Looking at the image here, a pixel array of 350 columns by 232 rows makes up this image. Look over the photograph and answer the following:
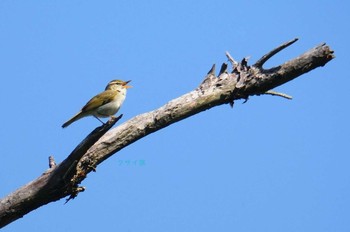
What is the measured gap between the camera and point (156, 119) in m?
5.64

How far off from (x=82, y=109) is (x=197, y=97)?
2.50m

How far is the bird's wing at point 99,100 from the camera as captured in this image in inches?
293

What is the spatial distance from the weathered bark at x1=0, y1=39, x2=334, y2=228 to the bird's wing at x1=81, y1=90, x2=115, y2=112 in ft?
6.42

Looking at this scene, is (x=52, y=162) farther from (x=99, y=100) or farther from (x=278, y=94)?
(x=278, y=94)

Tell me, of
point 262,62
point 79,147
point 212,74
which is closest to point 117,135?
point 79,147

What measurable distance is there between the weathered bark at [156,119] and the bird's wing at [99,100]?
6.42 feet

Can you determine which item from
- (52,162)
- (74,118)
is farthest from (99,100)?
(52,162)

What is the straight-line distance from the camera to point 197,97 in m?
5.73

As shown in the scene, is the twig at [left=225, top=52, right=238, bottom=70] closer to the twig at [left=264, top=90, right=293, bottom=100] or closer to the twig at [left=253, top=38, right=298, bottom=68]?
the twig at [left=253, top=38, right=298, bottom=68]

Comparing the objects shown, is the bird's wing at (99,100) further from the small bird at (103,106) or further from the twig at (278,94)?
the twig at (278,94)

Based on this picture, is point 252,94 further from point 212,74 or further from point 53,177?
point 53,177

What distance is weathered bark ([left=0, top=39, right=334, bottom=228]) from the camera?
532cm

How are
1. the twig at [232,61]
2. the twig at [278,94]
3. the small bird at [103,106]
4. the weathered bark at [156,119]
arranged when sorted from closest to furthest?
the weathered bark at [156,119] < the twig at [278,94] < the twig at [232,61] < the small bird at [103,106]

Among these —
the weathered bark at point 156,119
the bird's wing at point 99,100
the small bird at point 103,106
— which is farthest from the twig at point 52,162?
the bird's wing at point 99,100
